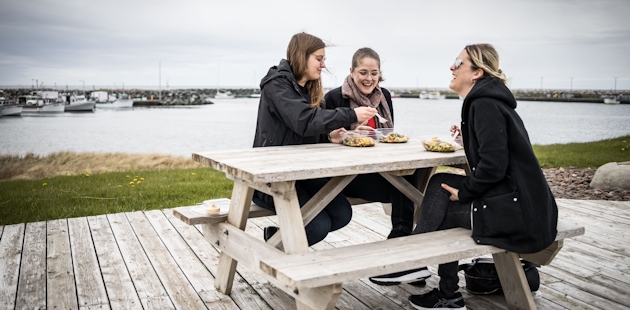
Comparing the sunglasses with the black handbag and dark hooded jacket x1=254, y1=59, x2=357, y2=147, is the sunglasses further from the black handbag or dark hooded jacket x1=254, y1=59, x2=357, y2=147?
the black handbag

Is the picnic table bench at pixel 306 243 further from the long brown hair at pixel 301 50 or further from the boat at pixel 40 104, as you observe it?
the boat at pixel 40 104

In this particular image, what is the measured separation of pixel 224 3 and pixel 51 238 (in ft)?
165

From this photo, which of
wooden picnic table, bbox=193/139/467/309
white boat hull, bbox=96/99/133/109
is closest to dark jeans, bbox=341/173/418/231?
wooden picnic table, bbox=193/139/467/309

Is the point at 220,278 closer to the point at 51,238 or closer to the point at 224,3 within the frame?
the point at 51,238

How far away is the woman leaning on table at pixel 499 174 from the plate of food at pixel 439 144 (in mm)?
356

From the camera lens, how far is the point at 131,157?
12305 mm

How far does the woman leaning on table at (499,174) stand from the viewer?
2512mm

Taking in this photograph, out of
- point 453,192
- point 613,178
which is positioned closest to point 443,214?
point 453,192

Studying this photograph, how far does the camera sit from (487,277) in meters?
3.13

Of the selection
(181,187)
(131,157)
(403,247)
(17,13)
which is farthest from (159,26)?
(403,247)

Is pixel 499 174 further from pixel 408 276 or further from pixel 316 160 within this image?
pixel 408 276

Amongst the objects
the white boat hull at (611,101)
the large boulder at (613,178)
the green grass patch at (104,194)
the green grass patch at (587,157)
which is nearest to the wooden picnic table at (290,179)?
the green grass patch at (104,194)

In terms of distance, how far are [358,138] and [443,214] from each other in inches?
29.1

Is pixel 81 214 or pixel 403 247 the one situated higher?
pixel 403 247
